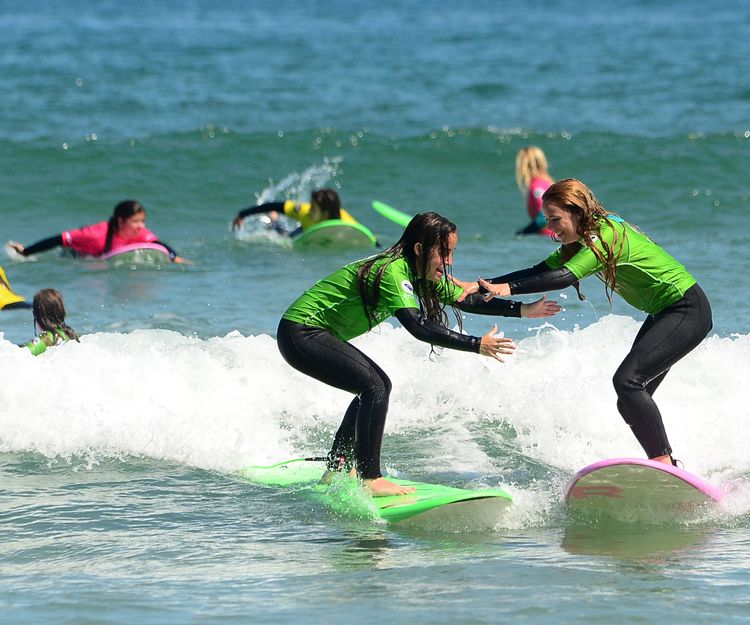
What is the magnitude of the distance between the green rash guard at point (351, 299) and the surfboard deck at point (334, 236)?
826 centimetres

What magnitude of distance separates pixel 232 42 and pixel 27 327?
2319cm

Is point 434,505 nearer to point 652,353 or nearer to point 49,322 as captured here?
point 652,353

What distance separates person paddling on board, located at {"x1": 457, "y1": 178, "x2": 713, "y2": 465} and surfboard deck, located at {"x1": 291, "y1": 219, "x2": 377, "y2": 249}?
846 cm

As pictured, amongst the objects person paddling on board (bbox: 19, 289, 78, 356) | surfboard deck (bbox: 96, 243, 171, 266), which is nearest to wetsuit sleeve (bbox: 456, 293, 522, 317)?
person paddling on board (bbox: 19, 289, 78, 356)

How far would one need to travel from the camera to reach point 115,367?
8.88 metres

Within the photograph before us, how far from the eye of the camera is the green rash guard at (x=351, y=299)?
6.04 metres

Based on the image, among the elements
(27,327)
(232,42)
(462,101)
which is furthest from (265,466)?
(232,42)

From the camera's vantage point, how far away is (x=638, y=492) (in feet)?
20.5


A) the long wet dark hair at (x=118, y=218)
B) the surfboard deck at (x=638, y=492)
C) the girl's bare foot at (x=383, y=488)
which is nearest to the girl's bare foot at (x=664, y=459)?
the surfboard deck at (x=638, y=492)

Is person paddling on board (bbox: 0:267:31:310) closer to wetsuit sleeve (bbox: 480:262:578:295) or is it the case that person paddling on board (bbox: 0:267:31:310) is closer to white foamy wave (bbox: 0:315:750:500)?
white foamy wave (bbox: 0:315:750:500)

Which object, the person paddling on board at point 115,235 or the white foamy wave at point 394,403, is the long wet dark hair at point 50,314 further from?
the person paddling on board at point 115,235

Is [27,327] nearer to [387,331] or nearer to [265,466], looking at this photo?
[387,331]

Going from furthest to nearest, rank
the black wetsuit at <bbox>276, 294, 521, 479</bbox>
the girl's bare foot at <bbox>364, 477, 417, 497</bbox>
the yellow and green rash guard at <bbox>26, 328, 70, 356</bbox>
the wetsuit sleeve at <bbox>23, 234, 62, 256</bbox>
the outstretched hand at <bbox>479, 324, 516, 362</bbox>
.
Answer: the wetsuit sleeve at <bbox>23, 234, 62, 256</bbox>, the yellow and green rash guard at <bbox>26, 328, 70, 356</bbox>, the girl's bare foot at <bbox>364, 477, 417, 497</bbox>, the black wetsuit at <bbox>276, 294, 521, 479</bbox>, the outstretched hand at <bbox>479, 324, 516, 362</bbox>

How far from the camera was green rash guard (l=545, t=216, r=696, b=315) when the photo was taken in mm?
6031
